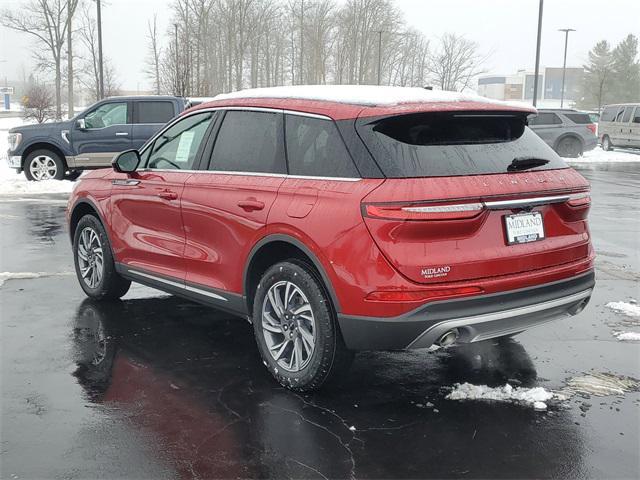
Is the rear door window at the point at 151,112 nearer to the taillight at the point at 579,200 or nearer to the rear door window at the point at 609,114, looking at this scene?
the taillight at the point at 579,200

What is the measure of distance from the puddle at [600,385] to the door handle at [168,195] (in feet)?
9.60

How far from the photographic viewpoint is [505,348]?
4.88 meters

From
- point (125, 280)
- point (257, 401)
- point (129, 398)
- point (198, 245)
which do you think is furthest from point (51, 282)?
point (257, 401)

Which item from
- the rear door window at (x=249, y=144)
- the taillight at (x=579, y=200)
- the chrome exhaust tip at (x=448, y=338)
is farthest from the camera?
the rear door window at (x=249, y=144)

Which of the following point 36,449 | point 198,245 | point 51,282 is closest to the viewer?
point 36,449

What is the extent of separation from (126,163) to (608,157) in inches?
1035

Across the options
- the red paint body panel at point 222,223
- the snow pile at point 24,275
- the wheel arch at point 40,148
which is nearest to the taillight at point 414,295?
Answer: the red paint body panel at point 222,223

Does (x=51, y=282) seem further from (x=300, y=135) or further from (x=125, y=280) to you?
(x=300, y=135)

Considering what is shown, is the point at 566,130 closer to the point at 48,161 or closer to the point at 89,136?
the point at 89,136

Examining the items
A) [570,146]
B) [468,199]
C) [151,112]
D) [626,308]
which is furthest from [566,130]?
[468,199]

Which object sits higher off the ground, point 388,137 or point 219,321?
point 388,137

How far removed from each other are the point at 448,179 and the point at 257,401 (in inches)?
65.4

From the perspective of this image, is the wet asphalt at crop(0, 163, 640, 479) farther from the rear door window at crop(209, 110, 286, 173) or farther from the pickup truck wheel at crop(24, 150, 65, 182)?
the pickup truck wheel at crop(24, 150, 65, 182)

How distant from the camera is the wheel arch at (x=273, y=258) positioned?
3713 millimetres
